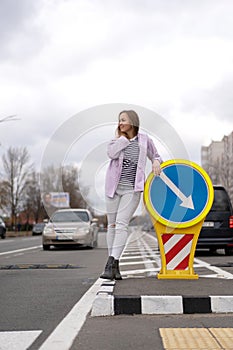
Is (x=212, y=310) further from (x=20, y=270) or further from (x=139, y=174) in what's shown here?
(x=20, y=270)

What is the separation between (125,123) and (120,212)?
1.09 m

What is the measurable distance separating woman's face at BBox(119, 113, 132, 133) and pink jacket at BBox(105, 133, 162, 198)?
0.46ft

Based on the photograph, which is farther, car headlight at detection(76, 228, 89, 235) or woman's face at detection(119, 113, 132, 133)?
car headlight at detection(76, 228, 89, 235)

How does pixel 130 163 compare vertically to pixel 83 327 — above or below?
above

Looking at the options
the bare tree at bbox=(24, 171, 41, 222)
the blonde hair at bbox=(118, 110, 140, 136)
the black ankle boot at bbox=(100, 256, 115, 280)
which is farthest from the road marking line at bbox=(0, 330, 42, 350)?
the bare tree at bbox=(24, 171, 41, 222)

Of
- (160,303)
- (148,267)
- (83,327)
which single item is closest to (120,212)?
(160,303)

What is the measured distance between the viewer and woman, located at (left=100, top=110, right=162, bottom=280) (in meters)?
6.80

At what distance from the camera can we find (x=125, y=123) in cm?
680

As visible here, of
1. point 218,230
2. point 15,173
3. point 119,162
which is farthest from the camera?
point 15,173

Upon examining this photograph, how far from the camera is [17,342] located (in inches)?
169

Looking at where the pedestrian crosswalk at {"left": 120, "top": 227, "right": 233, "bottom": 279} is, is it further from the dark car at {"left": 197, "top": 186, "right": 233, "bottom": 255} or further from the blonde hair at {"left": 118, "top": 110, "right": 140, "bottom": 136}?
the blonde hair at {"left": 118, "top": 110, "right": 140, "bottom": 136}

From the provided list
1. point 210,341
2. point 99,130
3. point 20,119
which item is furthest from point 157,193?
point 20,119

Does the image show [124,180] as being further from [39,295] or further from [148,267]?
[148,267]

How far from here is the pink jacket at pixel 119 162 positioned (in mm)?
6699
